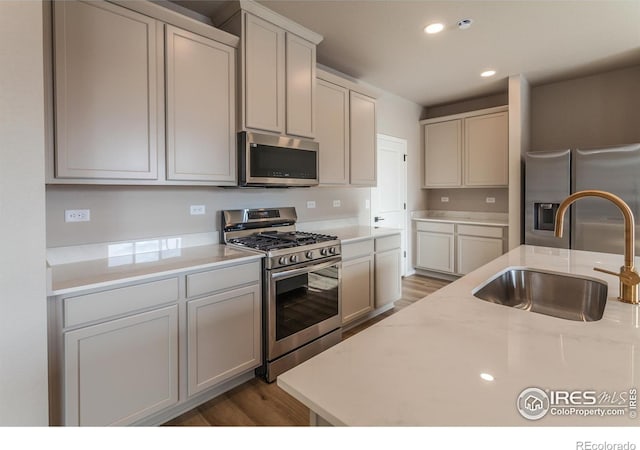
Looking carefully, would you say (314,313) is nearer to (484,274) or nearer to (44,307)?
(484,274)

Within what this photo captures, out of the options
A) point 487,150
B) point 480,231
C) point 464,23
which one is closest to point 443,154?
point 487,150

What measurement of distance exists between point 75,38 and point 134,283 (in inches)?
52.3

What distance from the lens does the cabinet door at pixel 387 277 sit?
10.8ft

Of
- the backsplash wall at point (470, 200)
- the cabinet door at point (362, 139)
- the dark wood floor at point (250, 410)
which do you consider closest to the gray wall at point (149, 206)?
the cabinet door at point (362, 139)

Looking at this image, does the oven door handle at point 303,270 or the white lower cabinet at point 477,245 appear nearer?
the oven door handle at point 303,270

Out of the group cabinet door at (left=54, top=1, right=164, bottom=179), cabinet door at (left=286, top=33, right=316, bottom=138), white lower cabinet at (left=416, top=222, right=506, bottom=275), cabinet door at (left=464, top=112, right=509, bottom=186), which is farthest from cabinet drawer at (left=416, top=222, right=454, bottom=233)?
cabinet door at (left=54, top=1, right=164, bottom=179)

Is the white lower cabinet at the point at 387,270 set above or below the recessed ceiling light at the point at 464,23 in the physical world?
below

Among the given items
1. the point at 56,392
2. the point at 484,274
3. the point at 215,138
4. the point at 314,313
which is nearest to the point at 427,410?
the point at 484,274

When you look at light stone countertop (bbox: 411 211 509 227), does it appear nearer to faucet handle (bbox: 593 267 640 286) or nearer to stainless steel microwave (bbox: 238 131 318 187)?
stainless steel microwave (bbox: 238 131 318 187)

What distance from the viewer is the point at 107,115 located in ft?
5.96

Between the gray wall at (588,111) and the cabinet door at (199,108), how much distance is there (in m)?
4.07

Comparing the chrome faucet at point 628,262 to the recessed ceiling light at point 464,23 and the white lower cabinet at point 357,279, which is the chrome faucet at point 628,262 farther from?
the recessed ceiling light at point 464,23

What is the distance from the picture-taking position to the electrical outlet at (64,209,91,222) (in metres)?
1.91

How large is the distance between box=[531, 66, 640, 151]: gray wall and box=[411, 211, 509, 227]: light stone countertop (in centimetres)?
103
